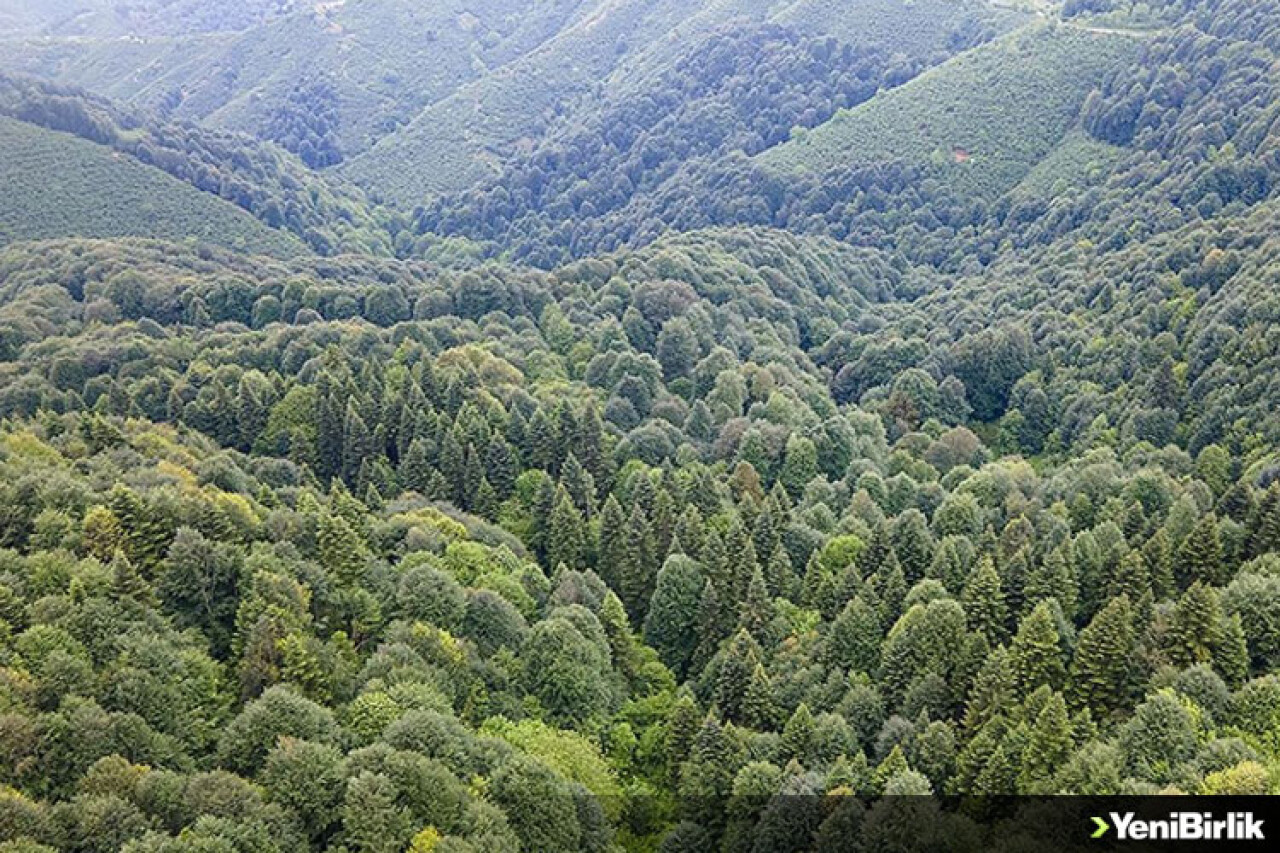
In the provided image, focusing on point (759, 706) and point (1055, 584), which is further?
point (1055, 584)

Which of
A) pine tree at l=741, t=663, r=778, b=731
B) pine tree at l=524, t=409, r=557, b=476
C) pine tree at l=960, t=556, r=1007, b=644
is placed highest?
pine tree at l=524, t=409, r=557, b=476

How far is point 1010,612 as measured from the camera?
69.5 metres

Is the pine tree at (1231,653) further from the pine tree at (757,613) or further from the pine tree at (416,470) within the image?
the pine tree at (416,470)

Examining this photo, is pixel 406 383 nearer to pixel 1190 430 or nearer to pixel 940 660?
pixel 940 660

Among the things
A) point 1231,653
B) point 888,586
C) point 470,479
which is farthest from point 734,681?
point 470,479

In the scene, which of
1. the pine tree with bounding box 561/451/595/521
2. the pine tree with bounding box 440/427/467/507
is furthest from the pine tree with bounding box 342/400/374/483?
the pine tree with bounding box 561/451/595/521

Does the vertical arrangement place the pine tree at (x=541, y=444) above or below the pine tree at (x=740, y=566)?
above

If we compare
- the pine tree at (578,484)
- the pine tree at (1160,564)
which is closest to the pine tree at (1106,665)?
the pine tree at (1160,564)

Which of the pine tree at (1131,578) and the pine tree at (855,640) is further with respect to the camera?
the pine tree at (855,640)

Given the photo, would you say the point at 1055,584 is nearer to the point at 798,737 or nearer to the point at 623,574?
the point at 798,737

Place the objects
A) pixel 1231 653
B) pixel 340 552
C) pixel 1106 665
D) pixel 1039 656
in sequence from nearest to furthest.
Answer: pixel 1231 653 < pixel 1106 665 < pixel 1039 656 < pixel 340 552

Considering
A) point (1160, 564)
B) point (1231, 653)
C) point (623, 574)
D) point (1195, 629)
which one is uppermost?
point (1160, 564)

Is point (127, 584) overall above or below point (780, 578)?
below

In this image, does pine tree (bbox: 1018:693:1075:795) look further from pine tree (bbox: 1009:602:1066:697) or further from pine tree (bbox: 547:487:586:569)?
pine tree (bbox: 547:487:586:569)
